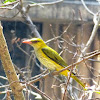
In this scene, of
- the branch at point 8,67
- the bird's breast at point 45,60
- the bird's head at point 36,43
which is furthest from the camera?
the bird's breast at point 45,60

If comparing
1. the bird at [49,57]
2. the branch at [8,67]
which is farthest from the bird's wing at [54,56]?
the branch at [8,67]

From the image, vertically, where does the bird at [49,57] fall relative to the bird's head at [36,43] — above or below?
below

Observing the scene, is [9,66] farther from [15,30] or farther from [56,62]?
[15,30]

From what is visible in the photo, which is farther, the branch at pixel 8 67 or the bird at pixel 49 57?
the bird at pixel 49 57

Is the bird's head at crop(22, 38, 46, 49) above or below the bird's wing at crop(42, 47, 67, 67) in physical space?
above

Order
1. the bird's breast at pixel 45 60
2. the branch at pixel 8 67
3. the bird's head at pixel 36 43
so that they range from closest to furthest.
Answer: the branch at pixel 8 67 → the bird's head at pixel 36 43 → the bird's breast at pixel 45 60

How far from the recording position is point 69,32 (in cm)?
240

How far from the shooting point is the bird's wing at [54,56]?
5.89ft

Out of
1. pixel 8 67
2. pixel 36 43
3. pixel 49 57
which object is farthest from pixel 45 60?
pixel 8 67

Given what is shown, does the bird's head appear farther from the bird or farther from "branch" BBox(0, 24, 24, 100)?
"branch" BBox(0, 24, 24, 100)

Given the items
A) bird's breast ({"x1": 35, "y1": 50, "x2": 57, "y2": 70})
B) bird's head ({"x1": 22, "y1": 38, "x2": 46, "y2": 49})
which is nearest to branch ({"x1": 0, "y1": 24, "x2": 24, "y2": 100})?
bird's head ({"x1": 22, "y1": 38, "x2": 46, "y2": 49})

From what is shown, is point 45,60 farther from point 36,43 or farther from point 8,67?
point 8,67

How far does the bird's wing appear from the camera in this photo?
180 cm

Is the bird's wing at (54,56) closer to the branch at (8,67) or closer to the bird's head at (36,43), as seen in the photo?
the bird's head at (36,43)
